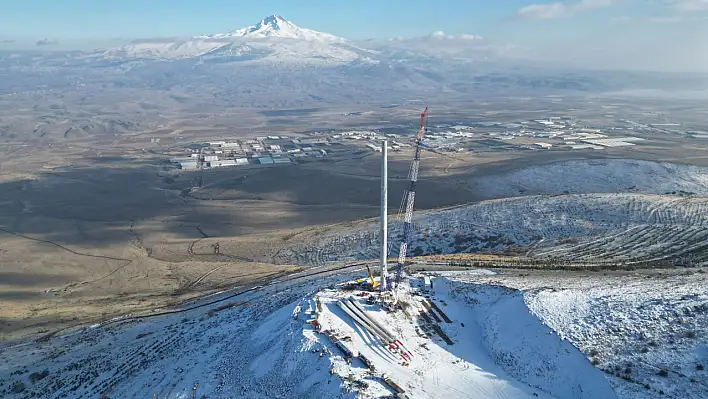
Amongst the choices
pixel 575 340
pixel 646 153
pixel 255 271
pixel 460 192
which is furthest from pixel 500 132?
pixel 575 340

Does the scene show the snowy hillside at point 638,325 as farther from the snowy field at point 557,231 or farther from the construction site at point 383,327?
the snowy field at point 557,231

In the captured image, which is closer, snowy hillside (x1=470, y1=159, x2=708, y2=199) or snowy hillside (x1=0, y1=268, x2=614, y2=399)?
snowy hillside (x1=0, y1=268, x2=614, y2=399)

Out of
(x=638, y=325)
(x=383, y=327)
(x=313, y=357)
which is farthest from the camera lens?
(x=383, y=327)

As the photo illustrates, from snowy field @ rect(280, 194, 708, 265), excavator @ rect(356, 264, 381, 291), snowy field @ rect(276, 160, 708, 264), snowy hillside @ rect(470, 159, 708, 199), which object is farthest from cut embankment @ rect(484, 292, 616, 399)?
snowy hillside @ rect(470, 159, 708, 199)

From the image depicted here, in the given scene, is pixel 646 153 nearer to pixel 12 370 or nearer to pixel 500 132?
pixel 500 132

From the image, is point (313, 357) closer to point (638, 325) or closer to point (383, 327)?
point (383, 327)

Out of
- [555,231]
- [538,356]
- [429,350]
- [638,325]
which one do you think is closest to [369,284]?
[429,350]

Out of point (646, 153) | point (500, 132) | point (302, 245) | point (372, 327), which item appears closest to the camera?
point (372, 327)

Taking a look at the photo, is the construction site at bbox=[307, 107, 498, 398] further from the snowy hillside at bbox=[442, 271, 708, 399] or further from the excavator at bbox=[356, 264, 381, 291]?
the snowy hillside at bbox=[442, 271, 708, 399]
